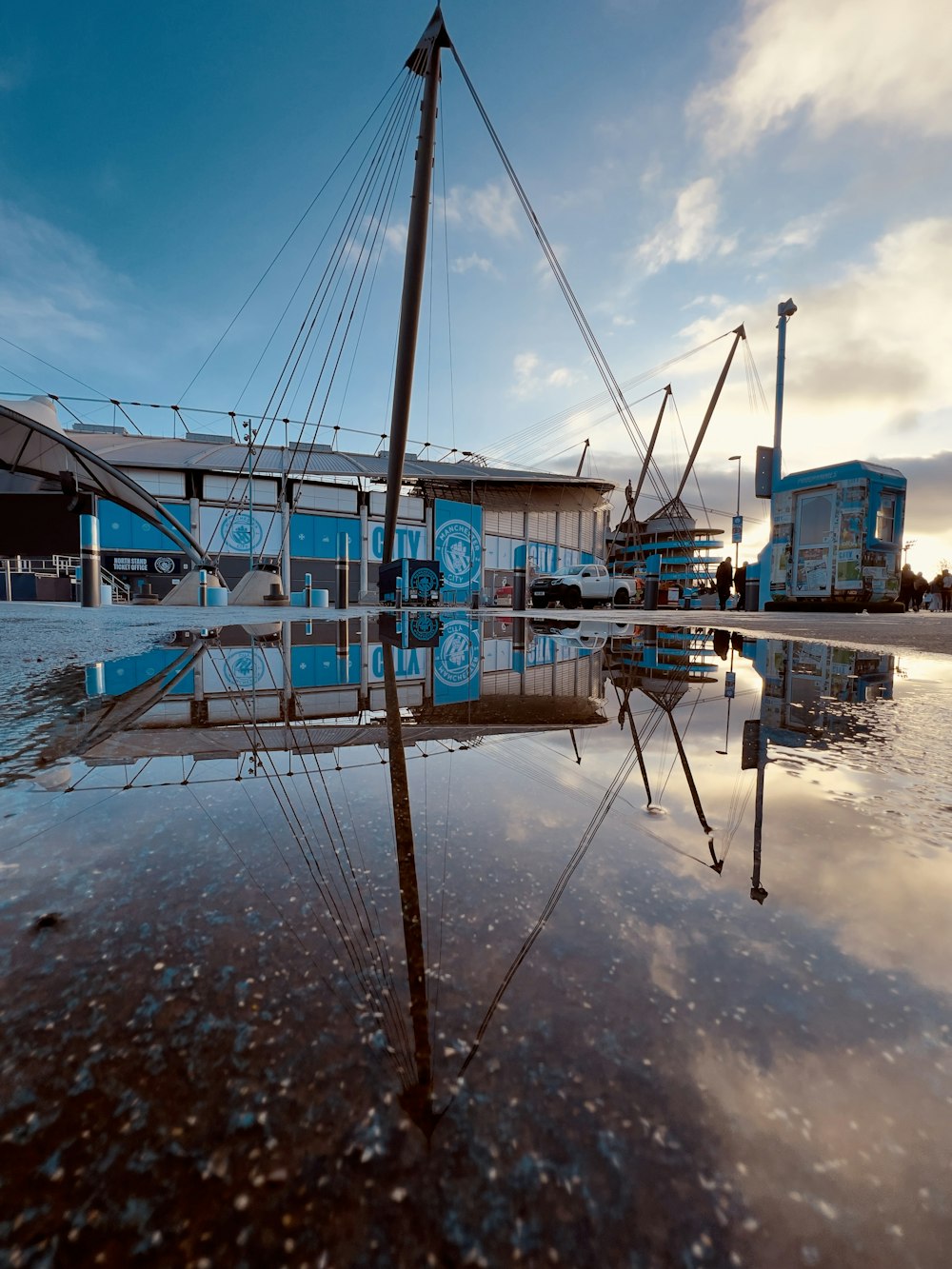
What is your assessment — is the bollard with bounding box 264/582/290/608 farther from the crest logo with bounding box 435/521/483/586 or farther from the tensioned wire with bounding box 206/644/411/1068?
the tensioned wire with bounding box 206/644/411/1068

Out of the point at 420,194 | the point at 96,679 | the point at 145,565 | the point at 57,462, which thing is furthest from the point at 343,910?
the point at 145,565

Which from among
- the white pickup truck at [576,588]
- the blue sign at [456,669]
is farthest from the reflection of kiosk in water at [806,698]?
the white pickup truck at [576,588]

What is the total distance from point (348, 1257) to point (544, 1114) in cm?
20

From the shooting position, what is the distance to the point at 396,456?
1330 cm

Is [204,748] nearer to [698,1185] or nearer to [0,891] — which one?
[0,891]

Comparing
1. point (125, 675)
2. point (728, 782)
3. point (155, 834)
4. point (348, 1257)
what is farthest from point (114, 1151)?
point (125, 675)

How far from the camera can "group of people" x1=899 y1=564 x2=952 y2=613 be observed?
95.0 ft

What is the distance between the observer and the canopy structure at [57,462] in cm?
1884

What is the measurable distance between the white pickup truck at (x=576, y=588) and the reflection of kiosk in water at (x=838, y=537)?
5.68m

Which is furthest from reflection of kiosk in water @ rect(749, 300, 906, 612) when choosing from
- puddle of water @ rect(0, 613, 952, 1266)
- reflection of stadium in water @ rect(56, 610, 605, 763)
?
puddle of water @ rect(0, 613, 952, 1266)

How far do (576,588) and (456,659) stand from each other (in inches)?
659

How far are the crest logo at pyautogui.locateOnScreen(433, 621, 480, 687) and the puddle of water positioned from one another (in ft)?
7.06

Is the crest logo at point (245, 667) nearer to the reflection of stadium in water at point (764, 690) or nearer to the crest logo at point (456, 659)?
the crest logo at point (456, 659)

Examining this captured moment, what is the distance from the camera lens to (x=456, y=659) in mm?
4871
